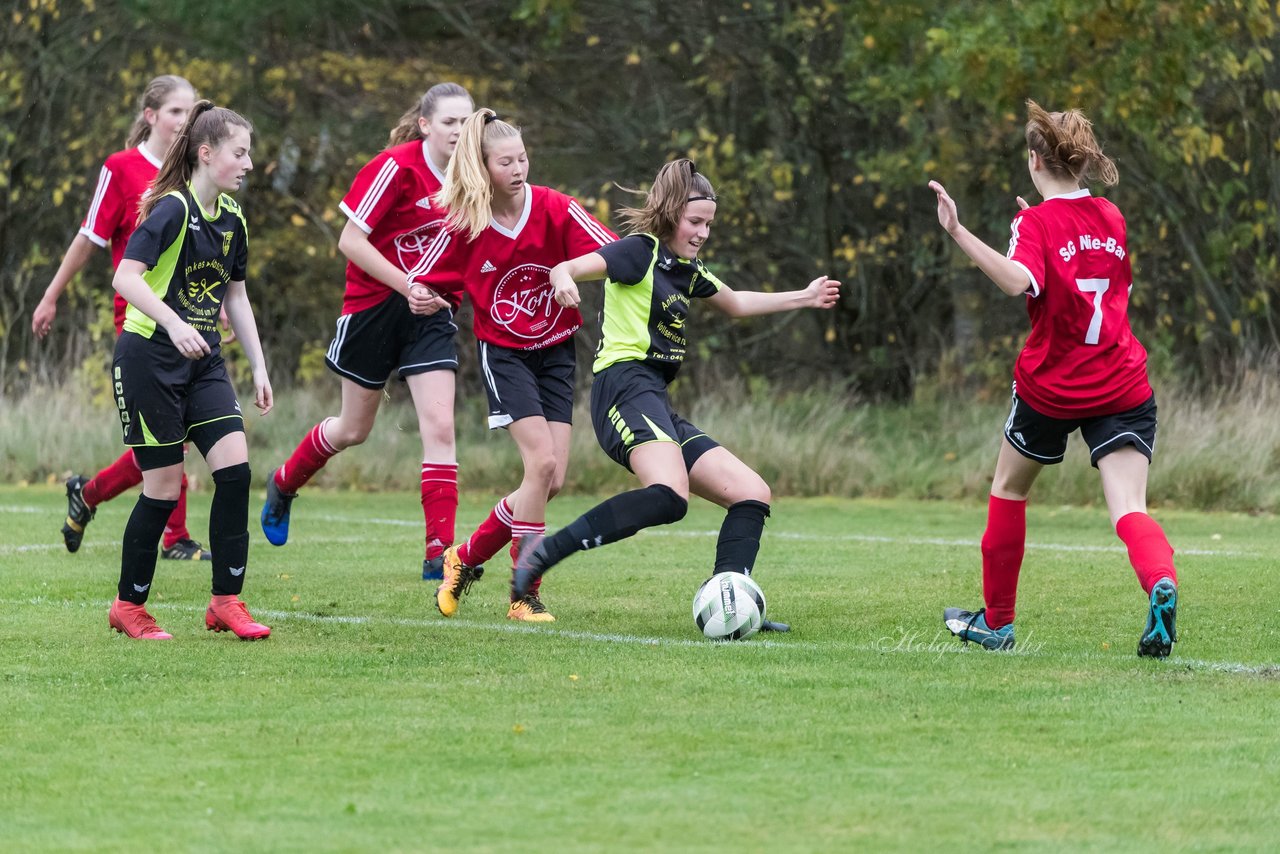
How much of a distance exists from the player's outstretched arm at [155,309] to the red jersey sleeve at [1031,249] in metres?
2.69

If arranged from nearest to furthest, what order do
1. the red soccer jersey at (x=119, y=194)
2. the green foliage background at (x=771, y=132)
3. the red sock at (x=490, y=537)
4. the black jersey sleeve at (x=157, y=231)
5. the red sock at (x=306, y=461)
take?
the black jersey sleeve at (x=157, y=231)
the red sock at (x=490, y=537)
the red soccer jersey at (x=119, y=194)
the red sock at (x=306, y=461)
the green foliage background at (x=771, y=132)

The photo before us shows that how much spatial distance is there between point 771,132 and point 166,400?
1444 centimetres

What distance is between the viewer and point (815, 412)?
1641 cm

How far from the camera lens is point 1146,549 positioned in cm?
599

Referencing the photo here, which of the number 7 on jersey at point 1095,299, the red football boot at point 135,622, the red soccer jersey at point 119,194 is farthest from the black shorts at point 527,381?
the red soccer jersey at point 119,194

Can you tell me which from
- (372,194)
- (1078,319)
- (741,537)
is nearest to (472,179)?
(372,194)

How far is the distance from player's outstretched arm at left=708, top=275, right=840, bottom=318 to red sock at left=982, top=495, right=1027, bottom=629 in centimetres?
102

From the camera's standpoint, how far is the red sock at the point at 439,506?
28.3ft

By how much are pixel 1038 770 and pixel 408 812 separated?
4.97ft

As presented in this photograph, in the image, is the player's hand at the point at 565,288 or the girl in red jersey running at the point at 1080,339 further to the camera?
the player's hand at the point at 565,288

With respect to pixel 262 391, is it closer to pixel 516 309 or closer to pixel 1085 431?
pixel 516 309

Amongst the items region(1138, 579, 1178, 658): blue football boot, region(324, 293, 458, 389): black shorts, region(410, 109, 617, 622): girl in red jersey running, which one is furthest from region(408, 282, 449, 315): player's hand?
region(1138, 579, 1178, 658): blue football boot

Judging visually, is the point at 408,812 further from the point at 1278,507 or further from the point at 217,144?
the point at 1278,507

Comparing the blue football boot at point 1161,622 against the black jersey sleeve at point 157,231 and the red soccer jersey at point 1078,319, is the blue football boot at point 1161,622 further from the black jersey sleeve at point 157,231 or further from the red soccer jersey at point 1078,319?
the black jersey sleeve at point 157,231
